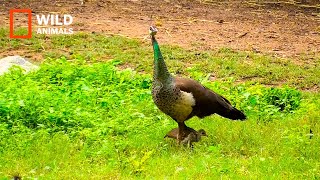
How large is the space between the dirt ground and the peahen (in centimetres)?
426

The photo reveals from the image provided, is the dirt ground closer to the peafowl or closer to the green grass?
the green grass

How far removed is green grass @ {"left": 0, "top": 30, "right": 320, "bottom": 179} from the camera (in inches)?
244

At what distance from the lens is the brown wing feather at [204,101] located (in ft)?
22.6

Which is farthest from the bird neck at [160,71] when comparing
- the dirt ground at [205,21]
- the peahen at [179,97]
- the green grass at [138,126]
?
the dirt ground at [205,21]

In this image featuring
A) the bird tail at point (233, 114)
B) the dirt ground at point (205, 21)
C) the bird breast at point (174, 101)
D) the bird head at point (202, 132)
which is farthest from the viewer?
the dirt ground at point (205, 21)

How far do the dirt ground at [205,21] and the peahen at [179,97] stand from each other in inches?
168

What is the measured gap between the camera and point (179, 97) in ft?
22.1

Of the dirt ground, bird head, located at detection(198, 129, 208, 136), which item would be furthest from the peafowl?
the dirt ground

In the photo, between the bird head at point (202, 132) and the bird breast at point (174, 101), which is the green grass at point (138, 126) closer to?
the bird head at point (202, 132)

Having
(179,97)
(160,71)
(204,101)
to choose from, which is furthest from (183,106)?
(160,71)

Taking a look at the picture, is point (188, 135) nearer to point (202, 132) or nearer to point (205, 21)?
point (202, 132)

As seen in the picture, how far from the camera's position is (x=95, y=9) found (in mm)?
13461

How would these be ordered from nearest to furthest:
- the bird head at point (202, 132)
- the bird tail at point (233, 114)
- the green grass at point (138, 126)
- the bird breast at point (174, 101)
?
1. the green grass at point (138, 126)
2. the bird breast at point (174, 101)
3. the bird head at point (202, 132)
4. the bird tail at point (233, 114)

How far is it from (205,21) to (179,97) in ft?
20.7
